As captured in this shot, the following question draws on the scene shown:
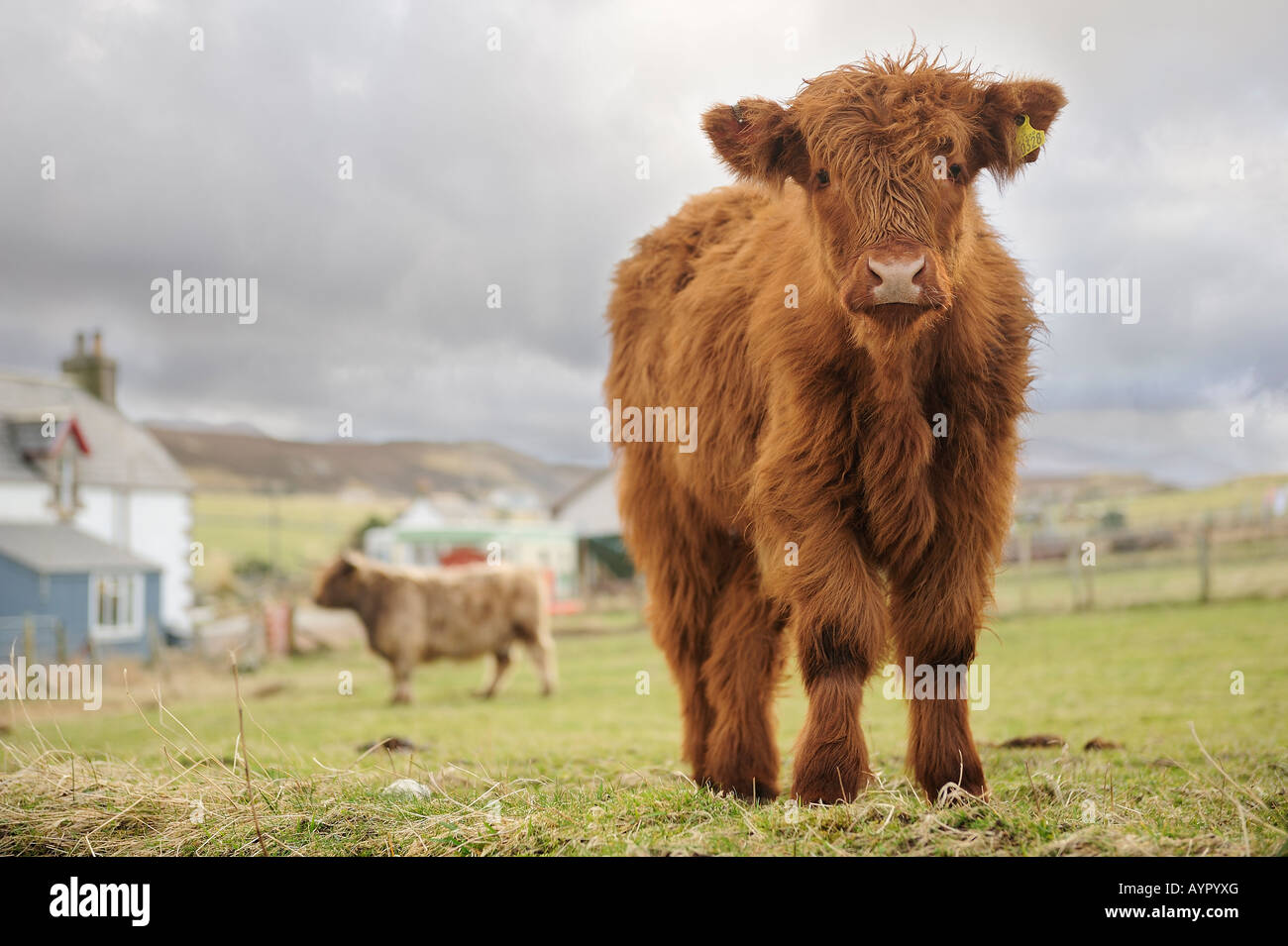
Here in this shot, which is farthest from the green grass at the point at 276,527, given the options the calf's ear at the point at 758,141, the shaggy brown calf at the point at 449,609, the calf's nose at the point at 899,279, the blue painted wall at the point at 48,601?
the calf's nose at the point at 899,279

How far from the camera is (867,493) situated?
347 cm

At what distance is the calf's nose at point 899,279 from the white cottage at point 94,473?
21.7 meters

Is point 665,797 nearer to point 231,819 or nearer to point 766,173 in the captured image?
point 231,819

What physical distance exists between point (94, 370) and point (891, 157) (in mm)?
27149

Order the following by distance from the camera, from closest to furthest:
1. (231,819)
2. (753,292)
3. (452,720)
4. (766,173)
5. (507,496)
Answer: (231,819) < (766,173) < (753,292) < (452,720) < (507,496)

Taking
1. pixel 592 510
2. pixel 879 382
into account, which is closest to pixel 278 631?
→ pixel 592 510

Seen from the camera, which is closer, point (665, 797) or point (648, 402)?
point (665, 797)

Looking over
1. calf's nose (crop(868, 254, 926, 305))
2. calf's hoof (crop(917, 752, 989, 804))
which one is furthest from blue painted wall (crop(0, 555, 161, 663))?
calf's nose (crop(868, 254, 926, 305))

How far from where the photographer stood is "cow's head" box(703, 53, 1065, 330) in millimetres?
3029

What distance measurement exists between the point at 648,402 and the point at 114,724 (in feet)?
28.2

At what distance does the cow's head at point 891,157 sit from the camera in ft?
9.94

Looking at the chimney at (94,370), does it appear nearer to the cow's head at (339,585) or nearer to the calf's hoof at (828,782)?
the cow's head at (339,585)
